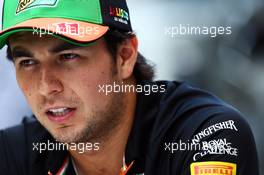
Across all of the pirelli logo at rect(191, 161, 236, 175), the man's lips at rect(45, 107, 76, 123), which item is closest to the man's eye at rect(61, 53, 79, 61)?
the man's lips at rect(45, 107, 76, 123)

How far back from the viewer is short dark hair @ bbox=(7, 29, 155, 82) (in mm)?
1223

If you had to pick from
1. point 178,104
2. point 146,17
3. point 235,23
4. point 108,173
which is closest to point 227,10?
point 235,23

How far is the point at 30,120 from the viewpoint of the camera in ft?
4.59

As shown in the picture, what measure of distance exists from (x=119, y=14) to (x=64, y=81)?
198mm

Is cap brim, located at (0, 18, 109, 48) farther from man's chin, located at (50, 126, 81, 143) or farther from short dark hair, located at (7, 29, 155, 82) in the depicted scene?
man's chin, located at (50, 126, 81, 143)

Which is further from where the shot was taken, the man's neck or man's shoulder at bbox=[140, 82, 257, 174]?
the man's neck

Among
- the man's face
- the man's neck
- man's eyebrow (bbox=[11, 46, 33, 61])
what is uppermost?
man's eyebrow (bbox=[11, 46, 33, 61])

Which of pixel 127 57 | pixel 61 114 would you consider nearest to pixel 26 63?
pixel 61 114

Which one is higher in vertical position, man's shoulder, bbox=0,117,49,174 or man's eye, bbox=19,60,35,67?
man's eye, bbox=19,60,35,67

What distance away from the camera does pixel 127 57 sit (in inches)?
50.2

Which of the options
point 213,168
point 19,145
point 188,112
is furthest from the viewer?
point 19,145

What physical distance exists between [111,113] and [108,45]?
0.15 metres

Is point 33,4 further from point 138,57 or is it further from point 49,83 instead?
point 138,57

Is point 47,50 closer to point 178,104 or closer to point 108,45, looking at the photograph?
point 108,45
